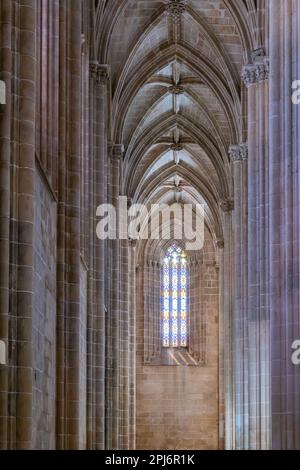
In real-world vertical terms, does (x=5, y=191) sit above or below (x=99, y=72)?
below

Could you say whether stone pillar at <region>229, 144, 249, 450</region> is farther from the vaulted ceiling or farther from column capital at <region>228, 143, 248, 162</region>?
the vaulted ceiling

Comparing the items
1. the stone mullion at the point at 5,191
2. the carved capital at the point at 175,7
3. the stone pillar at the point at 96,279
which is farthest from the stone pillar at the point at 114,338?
the stone mullion at the point at 5,191

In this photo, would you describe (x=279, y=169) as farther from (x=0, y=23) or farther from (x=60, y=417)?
(x=0, y=23)

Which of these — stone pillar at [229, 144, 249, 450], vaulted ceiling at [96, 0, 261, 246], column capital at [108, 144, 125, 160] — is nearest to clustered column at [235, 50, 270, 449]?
vaulted ceiling at [96, 0, 261, 246]

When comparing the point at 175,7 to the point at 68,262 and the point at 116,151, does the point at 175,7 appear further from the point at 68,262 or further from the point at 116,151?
the point at 68,262

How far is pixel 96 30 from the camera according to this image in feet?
117

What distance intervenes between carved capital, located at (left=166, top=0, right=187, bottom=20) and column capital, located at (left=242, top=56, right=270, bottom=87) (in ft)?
22.4

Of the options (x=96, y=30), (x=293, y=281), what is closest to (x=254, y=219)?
(x=96, y=30)

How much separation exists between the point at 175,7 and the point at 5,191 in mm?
24672

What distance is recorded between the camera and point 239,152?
139ft

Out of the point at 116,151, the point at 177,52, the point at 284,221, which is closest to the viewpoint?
the point at 284,221

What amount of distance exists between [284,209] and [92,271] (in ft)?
31.6

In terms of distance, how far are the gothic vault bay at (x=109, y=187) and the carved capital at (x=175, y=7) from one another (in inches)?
2.1

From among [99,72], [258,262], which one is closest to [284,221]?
[258,262]
